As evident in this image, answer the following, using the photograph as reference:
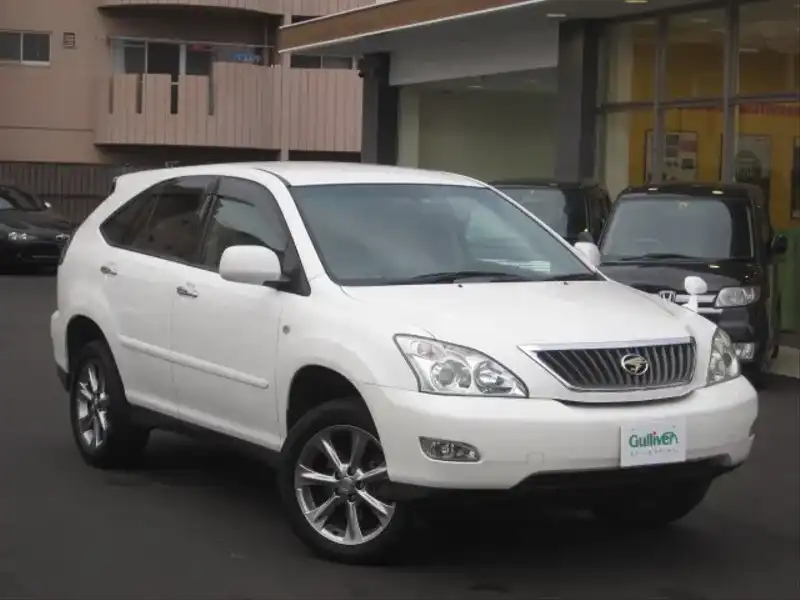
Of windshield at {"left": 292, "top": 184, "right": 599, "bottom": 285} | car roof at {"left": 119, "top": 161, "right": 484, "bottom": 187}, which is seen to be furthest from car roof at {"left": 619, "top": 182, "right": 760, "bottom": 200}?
windshield at {"left": 292, "top": 184, "right": 599, "bottom": 285}

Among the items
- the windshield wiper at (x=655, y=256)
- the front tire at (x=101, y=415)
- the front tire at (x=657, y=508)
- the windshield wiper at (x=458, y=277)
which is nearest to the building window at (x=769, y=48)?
the windshield wiper at (x=655, y=256)

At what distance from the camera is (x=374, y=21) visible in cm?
2298

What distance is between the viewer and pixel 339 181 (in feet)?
24.0

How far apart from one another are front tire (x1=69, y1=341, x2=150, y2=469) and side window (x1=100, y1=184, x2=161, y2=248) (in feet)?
2.01

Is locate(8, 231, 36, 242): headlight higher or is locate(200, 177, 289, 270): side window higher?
locate(200, 177, 289, 270): side window

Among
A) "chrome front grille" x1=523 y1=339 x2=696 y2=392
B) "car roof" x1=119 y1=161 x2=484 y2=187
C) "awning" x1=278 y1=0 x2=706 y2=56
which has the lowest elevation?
"chrome front grille" x1=523 y1=339 x2=696 y2=392

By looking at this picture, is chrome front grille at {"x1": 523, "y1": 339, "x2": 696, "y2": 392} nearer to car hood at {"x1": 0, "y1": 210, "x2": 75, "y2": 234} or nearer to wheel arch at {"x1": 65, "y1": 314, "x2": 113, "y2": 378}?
wheel arch at {"x1": 65, "y1": 314, "x2": 113, "y2": 378}

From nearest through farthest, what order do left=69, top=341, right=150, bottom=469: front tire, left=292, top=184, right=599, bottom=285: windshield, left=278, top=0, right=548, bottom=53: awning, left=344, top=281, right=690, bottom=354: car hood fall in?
left=344, top=281, right=690, bottom=354: car hood < left=292, top=184, right=599, bottom=285: windshield < left=69, top=341, right=150, bottom=469: front tire < left=278, top=0, right=548, bottom=53: awning

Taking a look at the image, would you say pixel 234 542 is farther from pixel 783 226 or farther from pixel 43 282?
pixel 43 282

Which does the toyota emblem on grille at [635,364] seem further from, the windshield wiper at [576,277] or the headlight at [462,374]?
the windshield wiper at [576,277]

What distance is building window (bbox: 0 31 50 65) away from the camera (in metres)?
33.4

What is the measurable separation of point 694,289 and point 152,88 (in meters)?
23.8

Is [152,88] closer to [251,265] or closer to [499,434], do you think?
[251,265]

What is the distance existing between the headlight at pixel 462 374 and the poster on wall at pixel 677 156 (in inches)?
564
